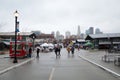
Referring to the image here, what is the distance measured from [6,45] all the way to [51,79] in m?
76.2

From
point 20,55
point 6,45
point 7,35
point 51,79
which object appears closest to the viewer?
point 51,79

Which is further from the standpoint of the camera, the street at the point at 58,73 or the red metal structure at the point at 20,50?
the red metal structure at the point at 20,50

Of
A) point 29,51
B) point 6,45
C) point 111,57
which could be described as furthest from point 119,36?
point 111,57

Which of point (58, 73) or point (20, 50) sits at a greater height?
point (20, 50)

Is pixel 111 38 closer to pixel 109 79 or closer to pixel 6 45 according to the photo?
pixel 6 45

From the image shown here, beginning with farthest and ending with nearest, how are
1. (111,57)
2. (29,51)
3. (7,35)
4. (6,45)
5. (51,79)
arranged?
(7,35) → (6,45) → (29,51) → (111,57) → (51,79)

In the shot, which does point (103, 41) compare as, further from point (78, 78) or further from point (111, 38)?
point (78, 78)

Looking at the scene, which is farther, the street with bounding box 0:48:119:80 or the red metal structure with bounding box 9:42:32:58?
the red metal structure with bounding box 9:42:32:58

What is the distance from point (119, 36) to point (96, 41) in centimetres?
1163

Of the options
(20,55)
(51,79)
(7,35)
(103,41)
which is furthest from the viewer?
(7,35)

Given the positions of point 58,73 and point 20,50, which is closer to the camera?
point 58,73

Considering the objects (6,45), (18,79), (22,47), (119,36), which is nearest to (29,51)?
(22,47)

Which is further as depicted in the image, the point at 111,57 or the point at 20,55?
the point at 20,55

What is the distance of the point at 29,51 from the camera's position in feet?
141
